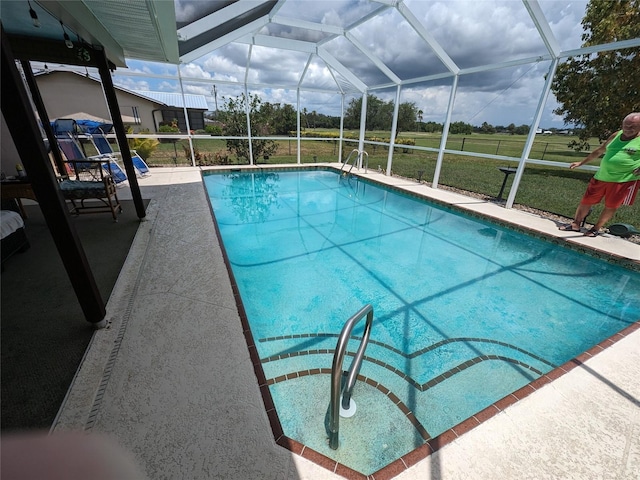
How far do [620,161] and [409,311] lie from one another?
3.83 m

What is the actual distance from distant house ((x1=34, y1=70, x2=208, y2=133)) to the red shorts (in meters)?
17.2

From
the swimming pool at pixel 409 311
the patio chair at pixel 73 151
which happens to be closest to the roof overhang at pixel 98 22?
the patio chair at pixel 73 151

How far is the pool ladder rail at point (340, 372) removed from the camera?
1.33 meters

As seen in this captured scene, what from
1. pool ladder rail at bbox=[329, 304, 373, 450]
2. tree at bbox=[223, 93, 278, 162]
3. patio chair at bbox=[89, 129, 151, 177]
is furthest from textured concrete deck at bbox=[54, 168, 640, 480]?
tree at bbox=[223, 93, 278, 162]

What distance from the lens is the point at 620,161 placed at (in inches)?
155

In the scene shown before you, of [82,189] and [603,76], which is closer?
[82,189]

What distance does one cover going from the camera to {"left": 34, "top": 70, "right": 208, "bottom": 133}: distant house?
1541cm

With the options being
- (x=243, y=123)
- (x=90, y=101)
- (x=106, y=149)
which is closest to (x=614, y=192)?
(x=243, y=123)

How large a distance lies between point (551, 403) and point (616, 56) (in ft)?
39.8

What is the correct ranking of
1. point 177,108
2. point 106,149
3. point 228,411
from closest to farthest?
point 228,411, point 106,149, point 177,108

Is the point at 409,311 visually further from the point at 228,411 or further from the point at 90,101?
the point at 90,101

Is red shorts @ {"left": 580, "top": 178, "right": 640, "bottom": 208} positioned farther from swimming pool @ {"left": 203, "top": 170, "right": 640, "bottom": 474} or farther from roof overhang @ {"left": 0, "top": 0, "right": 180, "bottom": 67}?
roof overhang @ {"left": 0, "top": 0, "right": 180, "bottom": 67}

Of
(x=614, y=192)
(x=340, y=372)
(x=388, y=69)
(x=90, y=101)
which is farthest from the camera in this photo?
(x=90, y=101)

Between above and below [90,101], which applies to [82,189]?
below
